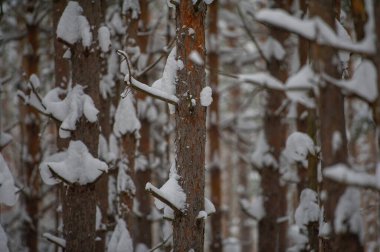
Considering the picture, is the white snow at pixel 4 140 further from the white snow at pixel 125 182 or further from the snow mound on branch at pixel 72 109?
the white snow at pixel 125 182

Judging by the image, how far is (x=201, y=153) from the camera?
147 inches

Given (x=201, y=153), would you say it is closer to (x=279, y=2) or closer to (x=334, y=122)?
(x=334, y=122)

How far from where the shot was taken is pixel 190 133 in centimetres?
369

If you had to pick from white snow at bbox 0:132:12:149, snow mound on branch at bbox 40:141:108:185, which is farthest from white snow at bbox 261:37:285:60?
white snow at bbox 0:132:12:149

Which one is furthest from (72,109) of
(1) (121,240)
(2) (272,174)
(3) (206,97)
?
(2) (272,174)

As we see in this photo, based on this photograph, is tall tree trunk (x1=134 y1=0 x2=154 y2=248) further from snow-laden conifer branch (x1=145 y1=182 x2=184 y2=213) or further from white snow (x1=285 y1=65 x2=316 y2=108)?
white snow (x1=285 y1=65 x2=316 y2=108)

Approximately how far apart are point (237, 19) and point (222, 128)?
3292mm

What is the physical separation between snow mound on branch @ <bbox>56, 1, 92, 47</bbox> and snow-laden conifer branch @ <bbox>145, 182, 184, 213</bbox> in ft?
7.33

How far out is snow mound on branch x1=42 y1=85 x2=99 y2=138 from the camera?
457cm

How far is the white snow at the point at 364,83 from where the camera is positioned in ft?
7.75

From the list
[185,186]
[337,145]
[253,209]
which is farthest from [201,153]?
[253,209]

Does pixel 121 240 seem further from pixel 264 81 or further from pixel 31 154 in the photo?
pixel 31 154

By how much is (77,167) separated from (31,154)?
445 centimetres

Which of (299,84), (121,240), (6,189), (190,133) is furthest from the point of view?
(121,240)
